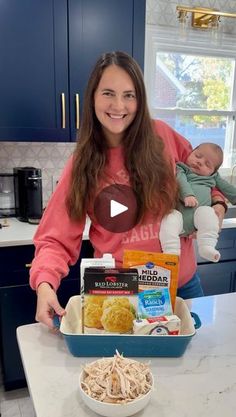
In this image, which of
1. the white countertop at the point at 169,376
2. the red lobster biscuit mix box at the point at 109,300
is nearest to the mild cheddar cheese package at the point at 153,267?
the red lobster biscuit mix box at the point at 109,300

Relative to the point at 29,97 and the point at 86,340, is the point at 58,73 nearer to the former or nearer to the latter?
the point at 29,97

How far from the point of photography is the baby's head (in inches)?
50.5

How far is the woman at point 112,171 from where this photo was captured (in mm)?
1081

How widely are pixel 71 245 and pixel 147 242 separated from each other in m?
0.24

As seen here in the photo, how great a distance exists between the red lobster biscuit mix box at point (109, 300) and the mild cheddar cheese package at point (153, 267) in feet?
0.22

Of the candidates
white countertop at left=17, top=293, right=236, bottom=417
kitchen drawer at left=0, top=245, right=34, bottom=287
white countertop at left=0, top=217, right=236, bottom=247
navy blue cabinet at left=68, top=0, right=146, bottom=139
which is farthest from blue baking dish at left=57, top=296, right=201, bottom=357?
navy blue cabinet at left=68, top=0, right=146, bottom=139

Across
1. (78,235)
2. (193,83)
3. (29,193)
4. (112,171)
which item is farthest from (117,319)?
(193,83)

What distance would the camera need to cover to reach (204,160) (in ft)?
4.23

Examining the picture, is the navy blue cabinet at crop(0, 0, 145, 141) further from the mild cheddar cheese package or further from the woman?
the mild cheddar cheese package

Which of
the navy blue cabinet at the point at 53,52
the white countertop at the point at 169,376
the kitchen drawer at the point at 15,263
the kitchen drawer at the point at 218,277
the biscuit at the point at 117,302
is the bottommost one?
the kitchen drawer at the point at 218,277

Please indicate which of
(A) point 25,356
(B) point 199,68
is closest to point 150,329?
(A) point 25,356

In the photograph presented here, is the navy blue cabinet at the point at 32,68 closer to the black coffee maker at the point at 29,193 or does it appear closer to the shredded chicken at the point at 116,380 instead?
the black coffee maker at the point at 29,193

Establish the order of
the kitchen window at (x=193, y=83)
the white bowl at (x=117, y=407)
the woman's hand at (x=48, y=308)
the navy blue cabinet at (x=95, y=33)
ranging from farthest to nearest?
the kitchen window at (x=193, y=83)
the navy blue cabinet at (x=95, y=33)
the woman's hand at (x=48, y=308)
the white bowl at (x=117, y=407)
